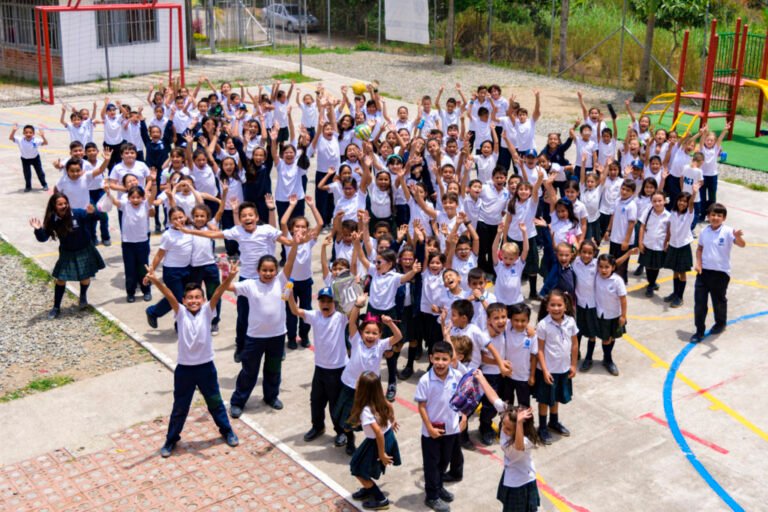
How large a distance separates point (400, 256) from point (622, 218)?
14.3ft

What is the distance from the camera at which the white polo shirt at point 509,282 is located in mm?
10383

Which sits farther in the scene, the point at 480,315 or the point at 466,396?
the point at 480,315

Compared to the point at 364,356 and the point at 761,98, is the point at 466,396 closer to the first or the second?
the point at 364,356

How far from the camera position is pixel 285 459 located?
856cm

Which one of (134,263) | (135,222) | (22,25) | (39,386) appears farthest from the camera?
(22,25)

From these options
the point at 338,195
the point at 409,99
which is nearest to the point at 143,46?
the point at 409,99

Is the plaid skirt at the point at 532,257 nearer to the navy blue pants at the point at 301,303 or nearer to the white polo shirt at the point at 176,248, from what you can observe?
the navy blue pants at the point at 301,303

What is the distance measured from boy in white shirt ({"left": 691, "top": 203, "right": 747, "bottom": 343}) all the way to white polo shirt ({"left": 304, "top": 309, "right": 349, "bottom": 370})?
15.7 ft

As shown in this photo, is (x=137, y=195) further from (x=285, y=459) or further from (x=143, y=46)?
(x=143, y=46)

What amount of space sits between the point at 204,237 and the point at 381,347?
134 inches

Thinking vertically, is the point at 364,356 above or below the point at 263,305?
below

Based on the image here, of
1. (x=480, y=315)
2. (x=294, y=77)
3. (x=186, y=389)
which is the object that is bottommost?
(x=186, y=389)

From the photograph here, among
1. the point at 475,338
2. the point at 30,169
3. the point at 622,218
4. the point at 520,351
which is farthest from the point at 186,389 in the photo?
Result: the point at 30,169

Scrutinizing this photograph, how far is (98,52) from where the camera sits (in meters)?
28.9
